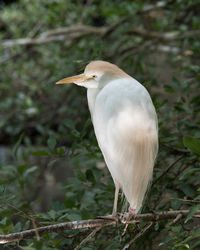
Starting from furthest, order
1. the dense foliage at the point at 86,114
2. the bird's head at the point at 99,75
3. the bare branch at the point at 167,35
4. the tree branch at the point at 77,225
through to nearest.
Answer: the bare branch at the point at 167,35 → the dense foliage at the point at 86,114 → the bird's head at the point at 99,75 → the tree branch at the point at 77,225

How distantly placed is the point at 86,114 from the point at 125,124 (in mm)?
1243

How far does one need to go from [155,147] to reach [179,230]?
203 mm

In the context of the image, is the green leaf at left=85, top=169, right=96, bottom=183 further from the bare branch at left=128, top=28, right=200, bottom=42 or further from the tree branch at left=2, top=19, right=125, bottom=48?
the tree branch at left=2, top=19, right=125, bottom=48

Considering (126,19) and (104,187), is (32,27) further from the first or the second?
(104,187)

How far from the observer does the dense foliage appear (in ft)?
3.35

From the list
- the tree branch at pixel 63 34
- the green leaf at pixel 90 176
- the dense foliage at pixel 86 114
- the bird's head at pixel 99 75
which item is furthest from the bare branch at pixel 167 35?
the bird's head at pixel 99 75

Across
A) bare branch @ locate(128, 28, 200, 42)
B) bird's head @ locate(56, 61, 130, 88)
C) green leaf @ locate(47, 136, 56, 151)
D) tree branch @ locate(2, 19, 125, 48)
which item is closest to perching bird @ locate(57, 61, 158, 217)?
bird's head @ locate(56, 61, 130, 88)

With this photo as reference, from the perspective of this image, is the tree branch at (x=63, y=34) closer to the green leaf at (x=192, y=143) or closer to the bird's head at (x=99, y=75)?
the bird's head at (x=99, y=75)

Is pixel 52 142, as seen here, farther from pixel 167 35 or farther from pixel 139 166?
pixel 167 35

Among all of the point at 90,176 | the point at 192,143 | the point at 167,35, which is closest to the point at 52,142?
the point at 90,176

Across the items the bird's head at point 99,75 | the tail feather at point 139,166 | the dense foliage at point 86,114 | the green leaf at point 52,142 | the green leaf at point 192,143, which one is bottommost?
the dense foliage at point 86,114

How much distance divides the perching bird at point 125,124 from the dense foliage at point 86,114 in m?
0.10

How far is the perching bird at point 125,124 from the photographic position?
725 millimetres

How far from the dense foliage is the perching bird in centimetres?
10
